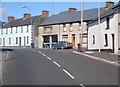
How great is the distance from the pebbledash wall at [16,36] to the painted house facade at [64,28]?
4.20 meters

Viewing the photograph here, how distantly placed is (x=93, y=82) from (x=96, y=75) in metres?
2.44

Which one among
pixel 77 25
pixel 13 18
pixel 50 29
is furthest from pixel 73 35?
pixel 13 18

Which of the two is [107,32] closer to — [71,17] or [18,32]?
[71,17]

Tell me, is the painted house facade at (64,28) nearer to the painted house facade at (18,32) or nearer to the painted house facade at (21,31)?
the painted house facade at (21,31)

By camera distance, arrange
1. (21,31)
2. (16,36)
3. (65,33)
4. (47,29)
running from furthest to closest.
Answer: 1. (16,36)
2. (21,31)
3. (47,29)
4. (65,33)

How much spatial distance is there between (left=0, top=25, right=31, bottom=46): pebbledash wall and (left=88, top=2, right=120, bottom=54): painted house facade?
29859 millimetres

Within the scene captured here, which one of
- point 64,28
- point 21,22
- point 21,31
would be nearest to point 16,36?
point 21,31

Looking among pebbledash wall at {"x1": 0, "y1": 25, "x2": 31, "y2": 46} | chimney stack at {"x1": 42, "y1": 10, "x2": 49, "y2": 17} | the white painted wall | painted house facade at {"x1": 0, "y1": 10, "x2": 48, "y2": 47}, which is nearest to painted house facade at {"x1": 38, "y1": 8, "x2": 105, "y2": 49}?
painted house facade at {"x1": 0, "y1": 10, "x2": 48, "y2": 47}

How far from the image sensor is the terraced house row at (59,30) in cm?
4419

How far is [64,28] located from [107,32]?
28.0 m

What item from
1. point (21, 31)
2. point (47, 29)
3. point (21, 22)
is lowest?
point (21, 31)

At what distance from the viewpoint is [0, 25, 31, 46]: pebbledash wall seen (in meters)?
78.8

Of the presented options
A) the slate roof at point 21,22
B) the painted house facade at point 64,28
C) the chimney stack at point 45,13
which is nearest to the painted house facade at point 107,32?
the painted house facade at point 64,28

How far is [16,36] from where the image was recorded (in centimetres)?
8412
